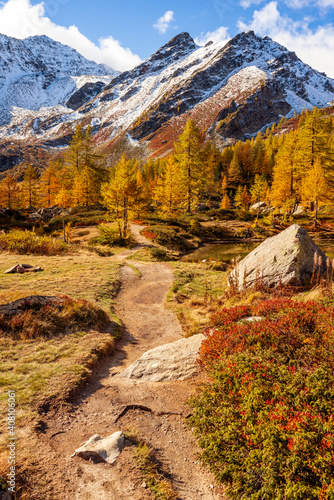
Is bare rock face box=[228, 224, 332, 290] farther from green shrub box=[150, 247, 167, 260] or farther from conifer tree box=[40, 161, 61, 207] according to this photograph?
conifer tree box=[40, 161, 61, 207]

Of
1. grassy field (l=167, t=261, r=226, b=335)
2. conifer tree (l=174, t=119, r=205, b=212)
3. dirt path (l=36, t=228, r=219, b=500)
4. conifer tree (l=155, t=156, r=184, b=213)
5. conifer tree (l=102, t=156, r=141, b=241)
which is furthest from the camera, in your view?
conifer tree (l=174, t=119, r=205, b=212)

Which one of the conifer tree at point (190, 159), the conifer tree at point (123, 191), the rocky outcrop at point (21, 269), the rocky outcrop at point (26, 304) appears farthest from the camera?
the conifer tree at point (190, 159)

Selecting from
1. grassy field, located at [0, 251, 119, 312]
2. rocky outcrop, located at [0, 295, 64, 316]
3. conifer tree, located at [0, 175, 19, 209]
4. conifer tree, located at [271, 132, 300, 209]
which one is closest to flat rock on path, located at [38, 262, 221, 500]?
rocky outcrop, located at [0, 295, 64, 316]

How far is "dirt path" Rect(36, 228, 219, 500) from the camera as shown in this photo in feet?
11.5

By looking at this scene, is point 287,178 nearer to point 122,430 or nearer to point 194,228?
point 194,228

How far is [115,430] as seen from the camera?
4641mm

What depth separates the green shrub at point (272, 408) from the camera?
314 centimetres

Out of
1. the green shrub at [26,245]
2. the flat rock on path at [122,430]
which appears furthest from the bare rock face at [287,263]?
the green shrub at [26,245]

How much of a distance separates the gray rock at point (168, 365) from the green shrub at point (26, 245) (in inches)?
Answer: 748

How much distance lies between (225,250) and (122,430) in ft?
91.7

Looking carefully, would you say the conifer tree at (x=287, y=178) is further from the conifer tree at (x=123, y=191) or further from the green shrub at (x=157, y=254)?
the green shrub at (x=157, y=254)

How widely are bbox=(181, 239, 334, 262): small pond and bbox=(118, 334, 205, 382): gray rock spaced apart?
19.0 metres

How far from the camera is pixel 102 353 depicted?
7855mm

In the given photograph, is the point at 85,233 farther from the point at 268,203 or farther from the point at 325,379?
the point at 268,203
